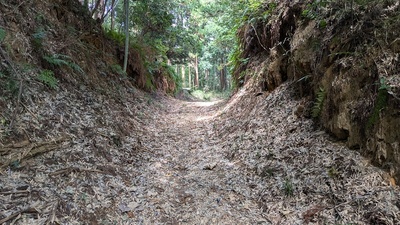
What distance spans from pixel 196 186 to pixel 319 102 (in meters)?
2.81

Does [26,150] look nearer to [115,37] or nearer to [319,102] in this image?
[319,102]

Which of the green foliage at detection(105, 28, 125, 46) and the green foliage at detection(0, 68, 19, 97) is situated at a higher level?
the green foliage at detection(105, 28, 125, 46)

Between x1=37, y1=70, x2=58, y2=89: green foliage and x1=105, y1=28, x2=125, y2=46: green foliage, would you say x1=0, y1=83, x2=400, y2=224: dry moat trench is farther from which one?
x1=105, y1=28, x2=125, y2=46: green foliage

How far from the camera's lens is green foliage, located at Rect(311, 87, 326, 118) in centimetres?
474

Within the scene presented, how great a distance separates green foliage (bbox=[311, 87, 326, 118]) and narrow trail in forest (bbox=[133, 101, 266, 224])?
1813 millimetres

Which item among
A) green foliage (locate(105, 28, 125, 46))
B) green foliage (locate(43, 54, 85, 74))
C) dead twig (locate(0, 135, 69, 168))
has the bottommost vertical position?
dead twig (locate(0, 135, 69, 168))

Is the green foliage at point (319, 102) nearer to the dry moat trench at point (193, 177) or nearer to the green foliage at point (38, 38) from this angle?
the dry moat trench at point (193, 177)

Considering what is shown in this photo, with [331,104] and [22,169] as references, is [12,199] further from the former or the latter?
[331,104]

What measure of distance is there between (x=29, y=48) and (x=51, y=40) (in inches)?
49.5

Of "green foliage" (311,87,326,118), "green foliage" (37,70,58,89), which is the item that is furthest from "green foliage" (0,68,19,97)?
"green foliage" (311,87,326,118)

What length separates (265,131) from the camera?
570 cm

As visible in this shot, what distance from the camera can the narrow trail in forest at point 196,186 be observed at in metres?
3.55

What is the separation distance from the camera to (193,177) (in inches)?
186

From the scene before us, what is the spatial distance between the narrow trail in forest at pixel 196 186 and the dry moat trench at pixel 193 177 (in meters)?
A: 0.02
